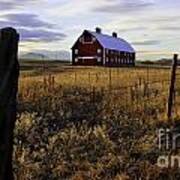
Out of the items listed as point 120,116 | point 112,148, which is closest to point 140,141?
point 112,148

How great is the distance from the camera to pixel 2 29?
3.61 metres

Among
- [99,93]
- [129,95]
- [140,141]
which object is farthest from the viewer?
[99,93]

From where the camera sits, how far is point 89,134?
39.0 ft

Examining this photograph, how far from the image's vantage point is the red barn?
2906 inches

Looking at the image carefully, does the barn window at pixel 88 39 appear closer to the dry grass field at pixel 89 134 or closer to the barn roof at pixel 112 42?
the barn roof at pixel 112 42

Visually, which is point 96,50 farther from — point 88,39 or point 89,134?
point 89,134

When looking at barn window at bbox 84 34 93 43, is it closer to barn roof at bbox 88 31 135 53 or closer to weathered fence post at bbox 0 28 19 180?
barn roof at bbox 88 31 135 53

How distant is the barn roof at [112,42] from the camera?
75375mm

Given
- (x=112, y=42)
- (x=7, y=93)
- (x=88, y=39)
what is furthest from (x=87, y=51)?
(x=7, y=93)

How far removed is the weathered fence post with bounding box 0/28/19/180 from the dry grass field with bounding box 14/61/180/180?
5.27 metres

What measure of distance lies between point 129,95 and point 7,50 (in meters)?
14.7

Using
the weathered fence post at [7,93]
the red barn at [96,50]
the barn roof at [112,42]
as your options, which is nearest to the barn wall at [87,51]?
the red barn at [96,50]

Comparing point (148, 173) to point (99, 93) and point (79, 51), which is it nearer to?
point (99, 93)

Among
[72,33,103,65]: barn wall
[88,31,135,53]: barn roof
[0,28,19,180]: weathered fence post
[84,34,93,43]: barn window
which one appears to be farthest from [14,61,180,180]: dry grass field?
[84,34,93,43]: barn window
